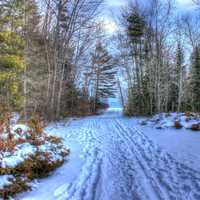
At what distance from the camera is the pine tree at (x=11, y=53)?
14758 millimetres

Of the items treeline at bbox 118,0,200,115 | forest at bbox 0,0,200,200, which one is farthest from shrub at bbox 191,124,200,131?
treeline at bbox 118,0,200,115

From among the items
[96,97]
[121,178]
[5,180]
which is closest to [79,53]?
[96,97]

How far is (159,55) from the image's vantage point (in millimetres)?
21344

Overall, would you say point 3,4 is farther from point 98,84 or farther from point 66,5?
point 98,84

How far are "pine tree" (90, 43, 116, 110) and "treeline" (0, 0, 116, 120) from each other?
985 centimetres

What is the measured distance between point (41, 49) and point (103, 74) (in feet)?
66.3

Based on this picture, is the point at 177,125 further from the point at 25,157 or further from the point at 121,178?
the point at 25,157

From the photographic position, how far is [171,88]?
29.6 metres

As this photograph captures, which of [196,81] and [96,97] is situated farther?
[96,97]

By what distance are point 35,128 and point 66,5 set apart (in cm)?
1382

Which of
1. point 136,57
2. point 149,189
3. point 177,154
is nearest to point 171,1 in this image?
point 136,57

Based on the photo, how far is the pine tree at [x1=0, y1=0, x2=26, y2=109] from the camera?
14.8 meters

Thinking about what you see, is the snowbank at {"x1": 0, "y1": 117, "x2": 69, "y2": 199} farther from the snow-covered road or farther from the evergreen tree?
the evergreen tree

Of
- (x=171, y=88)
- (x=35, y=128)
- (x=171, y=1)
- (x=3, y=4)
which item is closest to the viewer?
(x=35, y=128)
